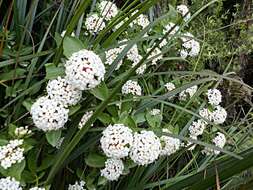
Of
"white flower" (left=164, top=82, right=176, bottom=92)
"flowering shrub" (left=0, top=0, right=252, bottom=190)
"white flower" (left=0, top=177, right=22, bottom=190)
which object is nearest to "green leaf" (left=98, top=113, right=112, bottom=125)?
"flowering shrub" (left=0, top=0, right=252, bottom=190)

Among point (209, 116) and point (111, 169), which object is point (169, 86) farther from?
point (111, 169)

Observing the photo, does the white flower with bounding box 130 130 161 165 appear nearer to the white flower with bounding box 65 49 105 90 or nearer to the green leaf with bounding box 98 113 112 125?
the green leaf with bounding box 98 113 112 125

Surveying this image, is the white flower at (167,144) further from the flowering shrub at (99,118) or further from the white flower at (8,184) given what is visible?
the white flower at (8,184)

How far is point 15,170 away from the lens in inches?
40.8

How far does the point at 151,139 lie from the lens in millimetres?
1103

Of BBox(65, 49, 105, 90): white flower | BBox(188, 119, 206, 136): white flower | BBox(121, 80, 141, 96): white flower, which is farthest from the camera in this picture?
BBox(188, 119, 206, 136): white flower

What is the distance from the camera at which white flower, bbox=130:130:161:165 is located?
3.57 ft

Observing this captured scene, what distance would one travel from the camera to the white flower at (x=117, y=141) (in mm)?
1041

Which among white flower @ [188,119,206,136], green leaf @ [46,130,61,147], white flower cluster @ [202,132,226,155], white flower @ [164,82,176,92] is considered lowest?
white flower cluster @ [202,132,226,155]

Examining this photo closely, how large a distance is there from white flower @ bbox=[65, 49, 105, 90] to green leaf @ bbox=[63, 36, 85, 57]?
0.17ft

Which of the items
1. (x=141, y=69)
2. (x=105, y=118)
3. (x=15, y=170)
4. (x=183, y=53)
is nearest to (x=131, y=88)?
(x=141, y=69)

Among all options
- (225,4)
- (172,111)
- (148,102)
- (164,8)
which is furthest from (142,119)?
(225,4)

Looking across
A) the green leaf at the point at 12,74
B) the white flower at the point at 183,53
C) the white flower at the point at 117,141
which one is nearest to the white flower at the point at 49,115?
the white flower at the point at 117,141

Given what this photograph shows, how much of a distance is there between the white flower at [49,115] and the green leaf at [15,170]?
0.33ft
